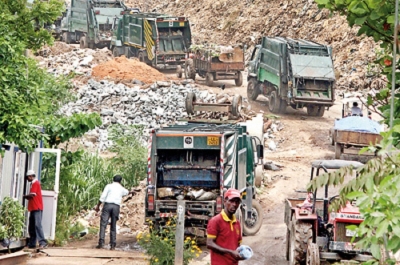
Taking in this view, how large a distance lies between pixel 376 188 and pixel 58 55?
3732cm

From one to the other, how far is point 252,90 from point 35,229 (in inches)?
688

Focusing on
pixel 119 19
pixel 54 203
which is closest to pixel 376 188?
pixel 54 203

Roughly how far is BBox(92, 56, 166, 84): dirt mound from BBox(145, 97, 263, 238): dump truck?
653 inches

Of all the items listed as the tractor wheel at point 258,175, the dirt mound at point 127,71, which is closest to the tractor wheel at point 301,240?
the tractor wheel at point 258,175

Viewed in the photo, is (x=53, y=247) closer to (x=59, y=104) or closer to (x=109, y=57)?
(x=59, y=104)

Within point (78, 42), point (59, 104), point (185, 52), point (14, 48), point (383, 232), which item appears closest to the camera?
point (383, 232)

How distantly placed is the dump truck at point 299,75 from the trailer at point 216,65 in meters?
3.26

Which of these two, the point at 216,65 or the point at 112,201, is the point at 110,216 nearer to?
the point at 112,201

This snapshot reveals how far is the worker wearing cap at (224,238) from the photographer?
8.74 metres

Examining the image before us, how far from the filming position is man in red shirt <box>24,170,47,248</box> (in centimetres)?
1585

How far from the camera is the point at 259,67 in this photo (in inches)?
1243

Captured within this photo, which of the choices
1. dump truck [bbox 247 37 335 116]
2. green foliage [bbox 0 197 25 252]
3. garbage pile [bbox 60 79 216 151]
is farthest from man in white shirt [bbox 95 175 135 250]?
dump truck [bbox 247 37 335 116]

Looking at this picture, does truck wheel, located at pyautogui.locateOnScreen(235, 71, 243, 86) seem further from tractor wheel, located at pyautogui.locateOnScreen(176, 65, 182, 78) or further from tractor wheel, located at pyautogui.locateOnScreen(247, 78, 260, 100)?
tractor wheel, located at pyautogui.locateOnScreen(176, 65, 182, 78)

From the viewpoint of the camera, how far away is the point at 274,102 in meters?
30.7
